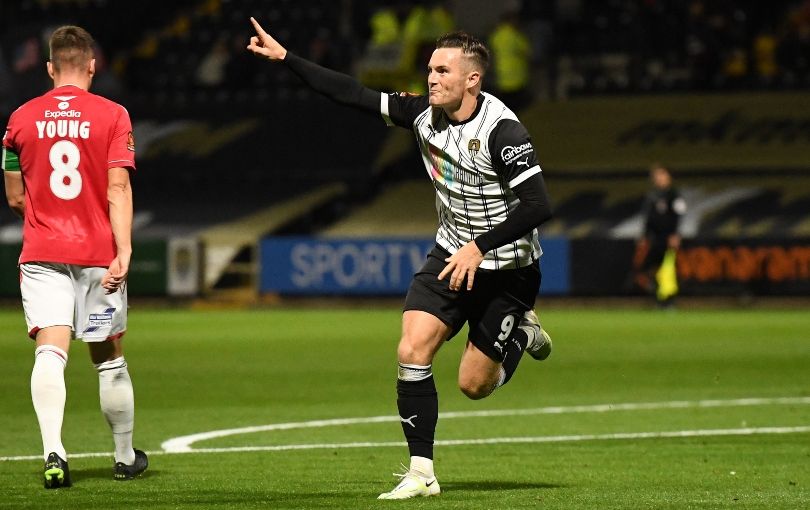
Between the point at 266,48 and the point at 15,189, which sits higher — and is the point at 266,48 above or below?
above

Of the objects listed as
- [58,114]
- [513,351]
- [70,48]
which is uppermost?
[70,48]

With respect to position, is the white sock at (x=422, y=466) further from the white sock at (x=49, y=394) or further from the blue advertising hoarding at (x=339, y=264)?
the blue advertising hoarding at (x=339, y=264)

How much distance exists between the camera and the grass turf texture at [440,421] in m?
7.21

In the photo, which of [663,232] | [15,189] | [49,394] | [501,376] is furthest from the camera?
[663,232]

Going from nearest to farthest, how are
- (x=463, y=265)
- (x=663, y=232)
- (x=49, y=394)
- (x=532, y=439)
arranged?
(x=463, y=265) < (x=49, y=394) < (x=532, y=439) < (x=663, y=232)

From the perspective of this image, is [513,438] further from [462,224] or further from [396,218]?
[396,218]

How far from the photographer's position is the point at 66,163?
7453 millimetres

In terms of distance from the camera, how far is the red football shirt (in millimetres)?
7434

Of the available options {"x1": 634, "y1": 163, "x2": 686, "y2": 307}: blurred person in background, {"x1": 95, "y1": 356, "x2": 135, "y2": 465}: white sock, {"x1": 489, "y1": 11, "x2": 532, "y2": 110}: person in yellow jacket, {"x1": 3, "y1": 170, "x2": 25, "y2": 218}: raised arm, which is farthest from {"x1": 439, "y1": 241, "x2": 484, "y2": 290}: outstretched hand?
{"x1": 489, "y1": 11, "x2": 532, "y2": 110}: person in yellow jacket

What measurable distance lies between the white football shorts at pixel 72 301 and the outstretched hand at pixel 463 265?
1570mm

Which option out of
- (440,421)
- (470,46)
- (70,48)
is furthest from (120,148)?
(440,421)

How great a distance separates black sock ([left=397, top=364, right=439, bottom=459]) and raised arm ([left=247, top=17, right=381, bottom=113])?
127 centimetres

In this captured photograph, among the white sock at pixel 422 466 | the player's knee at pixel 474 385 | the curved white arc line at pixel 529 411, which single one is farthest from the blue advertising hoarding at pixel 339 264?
the white sock at pixel 422 466

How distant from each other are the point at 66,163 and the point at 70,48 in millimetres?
521
